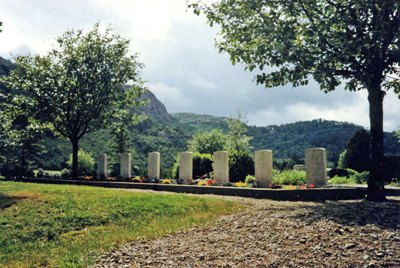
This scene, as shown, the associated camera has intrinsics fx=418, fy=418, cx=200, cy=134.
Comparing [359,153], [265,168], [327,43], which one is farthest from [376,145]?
[359,153]

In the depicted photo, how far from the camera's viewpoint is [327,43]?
12.3m

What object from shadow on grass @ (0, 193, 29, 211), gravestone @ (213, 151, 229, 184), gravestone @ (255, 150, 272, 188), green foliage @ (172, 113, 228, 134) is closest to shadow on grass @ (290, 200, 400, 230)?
gravestone @ (255, 150, 272, 188)

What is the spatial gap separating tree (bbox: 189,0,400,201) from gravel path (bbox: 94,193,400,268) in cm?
430

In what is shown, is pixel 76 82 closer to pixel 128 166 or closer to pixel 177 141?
pixel 128 166

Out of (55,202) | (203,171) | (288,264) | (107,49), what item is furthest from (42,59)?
(288,264)

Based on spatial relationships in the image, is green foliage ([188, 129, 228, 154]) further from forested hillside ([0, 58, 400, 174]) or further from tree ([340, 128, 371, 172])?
forested hillside ([0, 58, 400, 174])

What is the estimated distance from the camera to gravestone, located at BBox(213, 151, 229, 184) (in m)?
23.0

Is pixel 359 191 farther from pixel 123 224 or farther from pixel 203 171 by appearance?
pixel 203 171

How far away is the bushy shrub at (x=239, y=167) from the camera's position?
26703mm

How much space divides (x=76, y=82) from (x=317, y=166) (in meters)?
21.4

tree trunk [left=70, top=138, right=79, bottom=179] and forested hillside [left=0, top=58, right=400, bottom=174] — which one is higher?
forested hillside [left=0, top=58, right=400, bottom=174]

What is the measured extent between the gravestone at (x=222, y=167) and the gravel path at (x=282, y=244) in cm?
1225

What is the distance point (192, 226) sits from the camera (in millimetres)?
10617

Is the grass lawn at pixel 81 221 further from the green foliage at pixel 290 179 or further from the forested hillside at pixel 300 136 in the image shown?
the forested hillside at pixel 300 136
